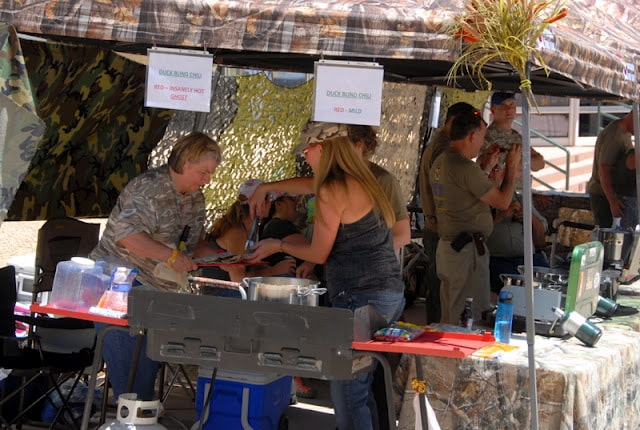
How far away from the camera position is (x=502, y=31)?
3336 millimetres

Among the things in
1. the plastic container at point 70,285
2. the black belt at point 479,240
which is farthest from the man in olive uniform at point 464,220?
the plastic container at point 70,285

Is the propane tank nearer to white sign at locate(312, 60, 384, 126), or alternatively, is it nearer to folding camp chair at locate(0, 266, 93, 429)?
folding camp chair at locate(0, 266, 93, 429)

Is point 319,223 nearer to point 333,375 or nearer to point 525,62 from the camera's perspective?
point 333,375

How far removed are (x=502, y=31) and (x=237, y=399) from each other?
200cm

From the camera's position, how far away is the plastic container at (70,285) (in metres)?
3.88

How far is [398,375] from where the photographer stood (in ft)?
13.6

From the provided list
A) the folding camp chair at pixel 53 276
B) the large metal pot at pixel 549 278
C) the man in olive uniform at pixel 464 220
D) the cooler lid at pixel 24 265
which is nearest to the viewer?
the large metal pot at pixel 549 278

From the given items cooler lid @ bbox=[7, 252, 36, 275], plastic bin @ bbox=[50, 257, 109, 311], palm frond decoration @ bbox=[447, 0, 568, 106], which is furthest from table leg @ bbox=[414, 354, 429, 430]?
cooler lid @ bbox=[7, 252, 36, 275]

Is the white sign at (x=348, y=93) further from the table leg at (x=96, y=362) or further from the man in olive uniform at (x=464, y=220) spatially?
the man in olive uniform at (x=464, y=220)

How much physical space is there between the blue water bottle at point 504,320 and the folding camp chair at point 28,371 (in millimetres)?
2016

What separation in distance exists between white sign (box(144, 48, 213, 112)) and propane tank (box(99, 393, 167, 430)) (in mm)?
1219

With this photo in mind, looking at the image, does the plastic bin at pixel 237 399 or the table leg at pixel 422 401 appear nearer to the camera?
the table leg at pixel 422 401

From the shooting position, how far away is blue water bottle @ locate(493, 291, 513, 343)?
420 cm

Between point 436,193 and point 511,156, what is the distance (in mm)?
497
